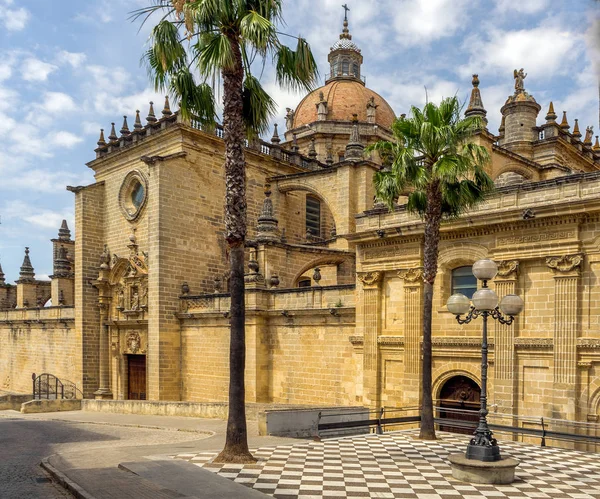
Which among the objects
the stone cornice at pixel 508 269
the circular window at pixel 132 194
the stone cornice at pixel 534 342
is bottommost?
the stone cornice at pixel 534 342

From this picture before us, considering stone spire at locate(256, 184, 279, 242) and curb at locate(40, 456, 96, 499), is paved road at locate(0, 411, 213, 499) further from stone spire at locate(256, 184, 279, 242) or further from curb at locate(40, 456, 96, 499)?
stone spire at locate(256, 184, 279, 242)

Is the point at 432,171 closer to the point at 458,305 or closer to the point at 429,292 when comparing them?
the point at 429,292

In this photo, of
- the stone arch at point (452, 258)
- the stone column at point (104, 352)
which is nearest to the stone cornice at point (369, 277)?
the stone arch at point (452, 258)

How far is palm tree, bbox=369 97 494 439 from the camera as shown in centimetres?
1362

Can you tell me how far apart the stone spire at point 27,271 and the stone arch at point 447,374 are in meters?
31.3

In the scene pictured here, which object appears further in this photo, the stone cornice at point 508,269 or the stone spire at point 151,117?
the stone spire at point 151,117

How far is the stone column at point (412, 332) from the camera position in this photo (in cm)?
1725

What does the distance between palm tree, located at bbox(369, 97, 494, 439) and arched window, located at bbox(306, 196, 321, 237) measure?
1730cm

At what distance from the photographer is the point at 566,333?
1445 centimetres

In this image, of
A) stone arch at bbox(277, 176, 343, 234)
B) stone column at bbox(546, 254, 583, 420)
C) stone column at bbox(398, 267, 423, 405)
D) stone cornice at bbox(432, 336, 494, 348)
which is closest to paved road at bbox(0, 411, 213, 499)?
stone column at bbox(398, 267, 423, 405)

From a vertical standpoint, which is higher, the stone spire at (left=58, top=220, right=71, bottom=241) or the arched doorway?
the stone spire at (left=58, top=220, right=71, bottom=241)

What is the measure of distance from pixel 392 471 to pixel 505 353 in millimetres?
6597

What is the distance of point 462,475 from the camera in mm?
9914

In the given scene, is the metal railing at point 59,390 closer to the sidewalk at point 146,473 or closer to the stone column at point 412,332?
the sidewalk at point 146,473
